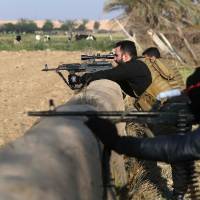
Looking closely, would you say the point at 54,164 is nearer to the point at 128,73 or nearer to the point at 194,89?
the point at 194,89

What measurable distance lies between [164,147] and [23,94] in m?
15.8

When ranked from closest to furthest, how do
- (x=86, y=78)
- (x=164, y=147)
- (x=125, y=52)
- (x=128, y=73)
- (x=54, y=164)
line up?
(x=54, y=164) → (x=164, y=147) → (x=128, y=73) → (x=125, y=52) → (x=86, y=78)

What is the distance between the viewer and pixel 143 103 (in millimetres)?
7664

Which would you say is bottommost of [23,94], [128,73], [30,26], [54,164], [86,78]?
[54,164]

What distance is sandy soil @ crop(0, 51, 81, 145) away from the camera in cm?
1234

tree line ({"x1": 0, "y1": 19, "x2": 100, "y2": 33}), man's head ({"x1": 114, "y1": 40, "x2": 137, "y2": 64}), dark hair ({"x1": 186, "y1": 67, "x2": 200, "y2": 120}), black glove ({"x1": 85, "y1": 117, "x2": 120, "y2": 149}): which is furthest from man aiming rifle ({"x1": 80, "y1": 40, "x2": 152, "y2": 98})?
tree line ({"x1": 0, "y1": 19, "x2": 100, "y2": 33})

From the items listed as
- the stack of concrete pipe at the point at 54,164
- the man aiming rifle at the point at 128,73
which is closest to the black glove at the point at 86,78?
the man aiming rifle at the point at 128,73

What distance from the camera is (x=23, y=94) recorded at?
19.2m

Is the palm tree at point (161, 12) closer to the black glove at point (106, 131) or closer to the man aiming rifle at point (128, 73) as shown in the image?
the man aiming rifle at point (128, 73)

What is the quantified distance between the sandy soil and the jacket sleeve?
6515 millimetres

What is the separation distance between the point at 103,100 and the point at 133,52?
1756 mm

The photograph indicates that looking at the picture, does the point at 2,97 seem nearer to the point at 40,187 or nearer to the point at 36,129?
the point at 36,129

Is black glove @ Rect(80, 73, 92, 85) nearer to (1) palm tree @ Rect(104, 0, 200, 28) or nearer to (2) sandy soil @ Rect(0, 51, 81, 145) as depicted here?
(2) sandy soil @ Rect(0, 51, 81, 145)

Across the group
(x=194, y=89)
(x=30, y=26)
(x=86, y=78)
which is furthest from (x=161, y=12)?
(x=30, y=26)
